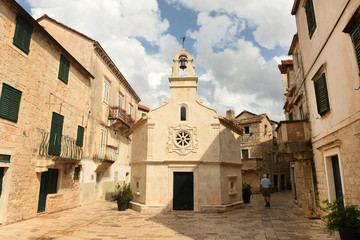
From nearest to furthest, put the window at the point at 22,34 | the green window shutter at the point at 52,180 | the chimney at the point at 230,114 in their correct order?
the window at the point at 22,34 < the green window shutter at the point at 52,180 < the chimney at the point at 230,114

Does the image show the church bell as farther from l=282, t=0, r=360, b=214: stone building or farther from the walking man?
the walking man

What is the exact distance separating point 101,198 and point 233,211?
435 inches

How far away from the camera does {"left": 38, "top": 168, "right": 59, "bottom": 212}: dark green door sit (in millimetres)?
12727

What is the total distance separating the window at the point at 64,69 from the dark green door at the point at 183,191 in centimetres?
876

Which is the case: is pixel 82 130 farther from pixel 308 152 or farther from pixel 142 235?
pixel 308 152

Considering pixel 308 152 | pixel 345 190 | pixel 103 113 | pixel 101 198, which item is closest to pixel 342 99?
pixel 345 190

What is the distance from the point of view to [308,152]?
11266mm

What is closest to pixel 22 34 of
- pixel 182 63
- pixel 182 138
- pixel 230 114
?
pixel 182 63

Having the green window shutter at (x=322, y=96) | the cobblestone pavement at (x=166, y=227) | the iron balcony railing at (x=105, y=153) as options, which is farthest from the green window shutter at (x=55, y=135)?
the green window shutter at (x=322, y=96)

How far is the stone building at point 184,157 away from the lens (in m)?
13.6

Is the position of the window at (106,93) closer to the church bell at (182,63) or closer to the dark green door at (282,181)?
the church bell at (182,63)

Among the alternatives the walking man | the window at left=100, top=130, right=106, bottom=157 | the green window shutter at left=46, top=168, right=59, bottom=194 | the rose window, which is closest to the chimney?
the walking man

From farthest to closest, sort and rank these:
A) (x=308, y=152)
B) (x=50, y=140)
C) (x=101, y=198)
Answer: (x=101, y=198) < (x=50, y=140) < (x=308, y=152)

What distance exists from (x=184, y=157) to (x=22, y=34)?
10.2m
